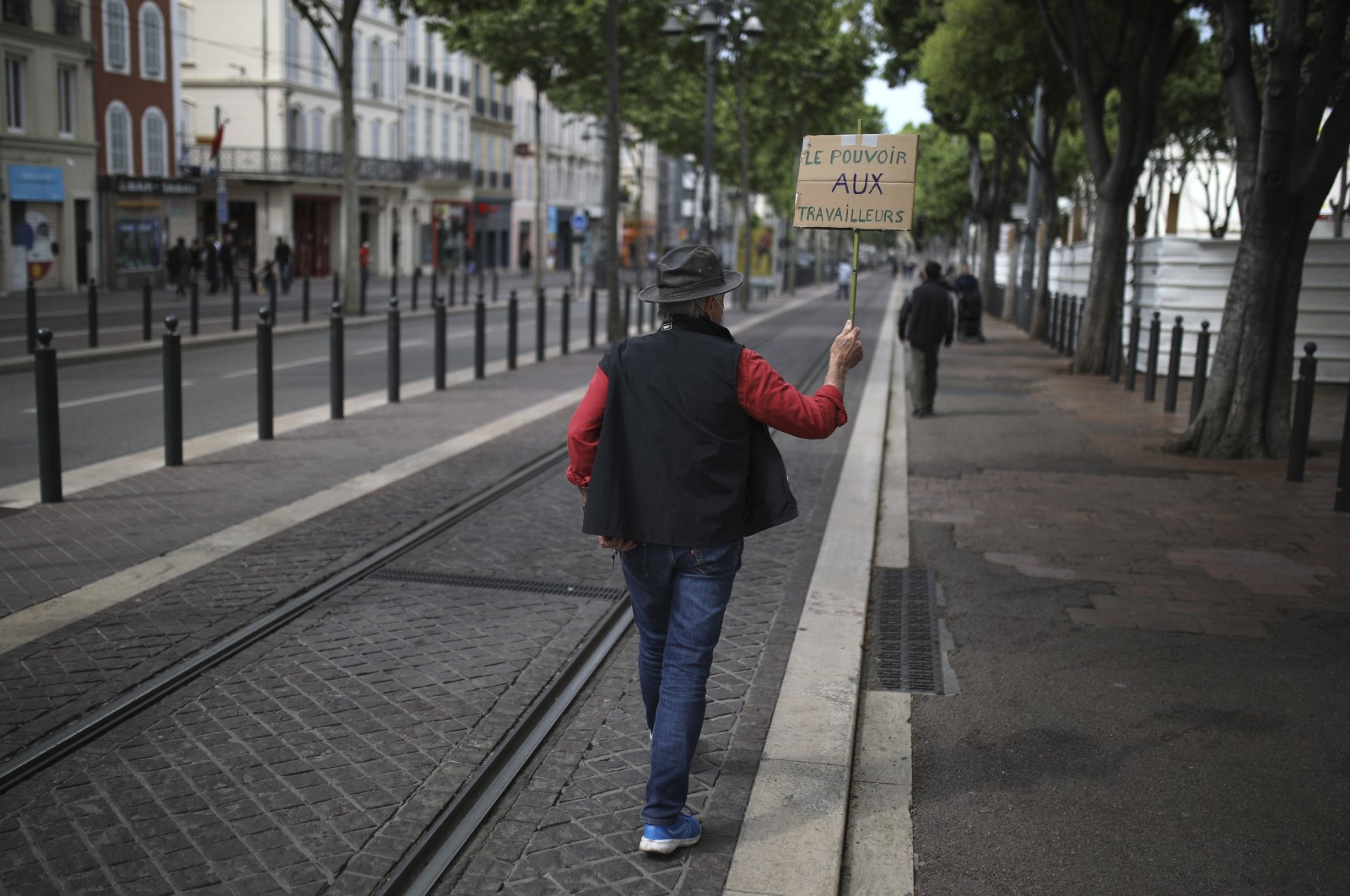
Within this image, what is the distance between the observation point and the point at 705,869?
3871 millimetres

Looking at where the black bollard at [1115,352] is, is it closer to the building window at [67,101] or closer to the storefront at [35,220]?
the storefront at [35,220]

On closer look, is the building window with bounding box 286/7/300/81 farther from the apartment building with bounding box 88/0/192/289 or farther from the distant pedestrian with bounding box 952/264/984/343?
the distant pedestrian with bounding box 952/264/984/343

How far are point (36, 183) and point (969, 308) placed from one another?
75.1ft

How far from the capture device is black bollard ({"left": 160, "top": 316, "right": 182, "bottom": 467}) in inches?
380

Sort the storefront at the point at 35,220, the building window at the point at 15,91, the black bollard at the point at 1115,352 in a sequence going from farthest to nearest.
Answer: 1. the storefront at the point at 35,220
2. the building window at the point at 15,91
3. the black bollard at the point at 1115,352

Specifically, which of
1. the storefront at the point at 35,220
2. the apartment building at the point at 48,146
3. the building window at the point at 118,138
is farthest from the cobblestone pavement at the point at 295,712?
the building window at the point at 118,138

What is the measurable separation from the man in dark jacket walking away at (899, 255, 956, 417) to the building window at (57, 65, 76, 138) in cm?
2853

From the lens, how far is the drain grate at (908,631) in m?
5.67

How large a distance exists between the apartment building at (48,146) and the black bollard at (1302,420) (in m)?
29.5

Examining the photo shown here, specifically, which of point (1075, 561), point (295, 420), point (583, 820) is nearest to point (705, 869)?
point (583, 820)

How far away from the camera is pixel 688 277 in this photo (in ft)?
12.9

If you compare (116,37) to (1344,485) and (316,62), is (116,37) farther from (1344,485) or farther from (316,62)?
(1344,485)

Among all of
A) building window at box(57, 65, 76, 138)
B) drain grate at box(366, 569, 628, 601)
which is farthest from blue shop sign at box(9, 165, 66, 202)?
drain grate at box(366, 569, 628, 601)

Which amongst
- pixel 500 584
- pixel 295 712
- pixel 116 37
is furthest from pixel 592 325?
pixel 116 37
